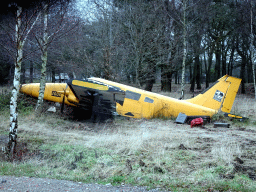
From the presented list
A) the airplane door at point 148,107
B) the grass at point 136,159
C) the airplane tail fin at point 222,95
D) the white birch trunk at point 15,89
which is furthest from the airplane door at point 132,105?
the white birch trunk at point 15,89

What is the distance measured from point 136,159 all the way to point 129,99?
563cm

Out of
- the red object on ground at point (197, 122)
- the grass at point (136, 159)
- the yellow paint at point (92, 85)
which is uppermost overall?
the yellow paint at point (92, 85)

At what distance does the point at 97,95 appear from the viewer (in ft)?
35.1

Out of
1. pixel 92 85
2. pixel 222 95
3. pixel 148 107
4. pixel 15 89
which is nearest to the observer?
pixel 15 89

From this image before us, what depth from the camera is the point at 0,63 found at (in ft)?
68.7

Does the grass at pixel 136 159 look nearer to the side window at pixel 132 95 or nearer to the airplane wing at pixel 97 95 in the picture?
the airplane wing at pixel 97 95

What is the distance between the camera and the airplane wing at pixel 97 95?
1040 cm

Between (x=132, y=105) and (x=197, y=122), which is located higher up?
(x=132, y=105)

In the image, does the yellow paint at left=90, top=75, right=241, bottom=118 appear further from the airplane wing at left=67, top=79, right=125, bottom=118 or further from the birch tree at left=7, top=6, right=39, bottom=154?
the birch tree at left=7, top=6, right=39, bottom=154

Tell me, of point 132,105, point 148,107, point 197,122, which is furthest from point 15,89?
point 197,122

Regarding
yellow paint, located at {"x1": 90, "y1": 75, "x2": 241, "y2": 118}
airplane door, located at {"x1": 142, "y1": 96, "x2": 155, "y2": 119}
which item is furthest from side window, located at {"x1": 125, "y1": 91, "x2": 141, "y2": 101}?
airplane door, located at {"x1": 142, "y1": 96, "x2": 155, "y2": 119}

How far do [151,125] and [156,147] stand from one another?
3.65 metres

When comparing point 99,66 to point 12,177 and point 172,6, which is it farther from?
point 12,177

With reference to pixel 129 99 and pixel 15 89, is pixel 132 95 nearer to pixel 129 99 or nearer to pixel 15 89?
pixel 129 99
